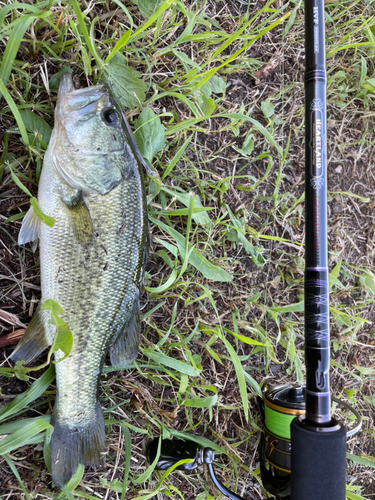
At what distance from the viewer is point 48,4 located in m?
1.56

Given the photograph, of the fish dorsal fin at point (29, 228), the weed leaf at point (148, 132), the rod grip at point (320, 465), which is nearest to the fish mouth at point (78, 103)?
the weed leaf at point (148, 132)

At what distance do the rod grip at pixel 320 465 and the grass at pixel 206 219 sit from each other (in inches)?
16.1

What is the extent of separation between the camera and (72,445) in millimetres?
1717

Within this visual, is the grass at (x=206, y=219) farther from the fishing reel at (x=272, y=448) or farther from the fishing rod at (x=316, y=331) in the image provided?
the fishing rod at (x=316, y=331)

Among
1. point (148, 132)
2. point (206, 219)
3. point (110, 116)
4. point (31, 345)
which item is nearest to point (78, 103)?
point (110, 116)

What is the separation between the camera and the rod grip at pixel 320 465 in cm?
157

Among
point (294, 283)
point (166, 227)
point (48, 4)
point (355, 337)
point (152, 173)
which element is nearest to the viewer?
point (48, 4)

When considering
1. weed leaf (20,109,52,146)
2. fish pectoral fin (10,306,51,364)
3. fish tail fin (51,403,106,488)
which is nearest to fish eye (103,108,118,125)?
weed leaf (20,109,52,146)

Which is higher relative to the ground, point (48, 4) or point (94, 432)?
point (48, 4)

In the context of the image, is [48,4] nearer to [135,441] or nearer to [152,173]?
[152,173]

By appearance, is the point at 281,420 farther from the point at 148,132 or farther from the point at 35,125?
the point at 35,125

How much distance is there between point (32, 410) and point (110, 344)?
0.54 m

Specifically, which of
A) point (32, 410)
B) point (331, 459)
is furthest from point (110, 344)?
point (331, 459)

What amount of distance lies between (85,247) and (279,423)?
132 cm
